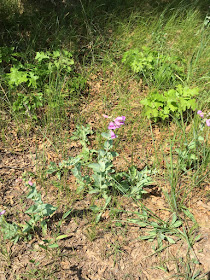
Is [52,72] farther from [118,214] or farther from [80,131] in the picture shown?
[118,214]

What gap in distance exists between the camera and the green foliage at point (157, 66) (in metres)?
2.85

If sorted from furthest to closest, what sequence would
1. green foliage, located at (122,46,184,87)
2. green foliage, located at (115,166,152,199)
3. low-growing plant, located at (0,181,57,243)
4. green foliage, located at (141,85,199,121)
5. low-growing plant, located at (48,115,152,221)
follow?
1. green foliage, located at (122,46,184,87)
2. green foliage, located at (141,85,199,121)
3. green foliage, located at (115,166,152,199)
4. low-growing plant, located at (48,115,152,221)
5. low-growing plant, located at (0,181,57,243)

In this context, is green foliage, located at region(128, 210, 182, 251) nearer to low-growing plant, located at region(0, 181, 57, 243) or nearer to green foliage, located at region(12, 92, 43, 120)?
low-growing plant, located at region(0, 181, 57, 243)

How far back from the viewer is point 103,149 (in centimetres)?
239

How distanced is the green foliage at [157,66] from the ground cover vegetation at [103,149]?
2 cm

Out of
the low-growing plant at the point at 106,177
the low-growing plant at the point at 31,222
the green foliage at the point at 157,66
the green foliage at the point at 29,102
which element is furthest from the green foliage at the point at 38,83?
the low-growing plant at the point at 31,222

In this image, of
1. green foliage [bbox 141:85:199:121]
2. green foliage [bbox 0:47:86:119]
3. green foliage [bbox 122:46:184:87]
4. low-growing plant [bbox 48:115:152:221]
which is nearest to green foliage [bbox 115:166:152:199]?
low-growing plant [bbox 48:115:152:221]

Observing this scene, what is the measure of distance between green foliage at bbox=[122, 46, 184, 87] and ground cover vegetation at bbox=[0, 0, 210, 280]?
0.06ft

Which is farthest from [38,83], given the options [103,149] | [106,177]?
[106,177]

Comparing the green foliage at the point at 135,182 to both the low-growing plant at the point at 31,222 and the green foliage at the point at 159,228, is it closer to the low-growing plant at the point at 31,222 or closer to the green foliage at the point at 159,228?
the green foliage at the point at 159,228

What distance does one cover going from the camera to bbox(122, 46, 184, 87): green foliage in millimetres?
2852

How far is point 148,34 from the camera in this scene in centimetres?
358

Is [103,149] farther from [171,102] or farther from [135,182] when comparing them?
[171,102]

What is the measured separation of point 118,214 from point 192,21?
3209mm
